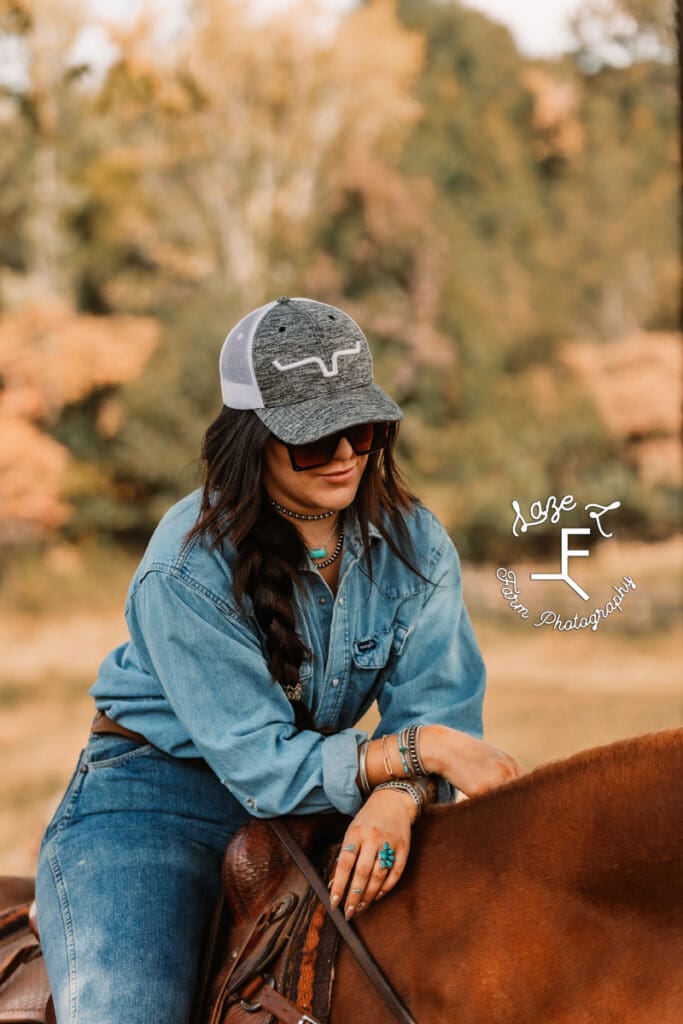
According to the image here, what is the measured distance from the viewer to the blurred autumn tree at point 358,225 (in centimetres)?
1677

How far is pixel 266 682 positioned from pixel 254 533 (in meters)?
0.26

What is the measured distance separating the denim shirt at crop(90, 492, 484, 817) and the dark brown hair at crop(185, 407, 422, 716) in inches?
1.0

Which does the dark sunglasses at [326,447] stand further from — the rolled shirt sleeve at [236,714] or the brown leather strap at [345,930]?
the brown leather strap at [345,930]

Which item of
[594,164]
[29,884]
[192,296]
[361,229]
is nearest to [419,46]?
[594,164]

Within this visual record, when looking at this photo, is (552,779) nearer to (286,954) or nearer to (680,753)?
(680,753)

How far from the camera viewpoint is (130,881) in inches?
70.7

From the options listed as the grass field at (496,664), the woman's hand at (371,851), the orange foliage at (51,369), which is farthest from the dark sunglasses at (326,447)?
the orange foliage at (51,369)

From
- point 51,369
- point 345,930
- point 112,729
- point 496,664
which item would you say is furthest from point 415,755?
point 51,369

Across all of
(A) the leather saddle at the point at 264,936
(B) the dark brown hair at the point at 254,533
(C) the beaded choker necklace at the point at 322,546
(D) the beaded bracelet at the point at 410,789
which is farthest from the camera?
(C) the beaded choker necklace at the point at 322,546

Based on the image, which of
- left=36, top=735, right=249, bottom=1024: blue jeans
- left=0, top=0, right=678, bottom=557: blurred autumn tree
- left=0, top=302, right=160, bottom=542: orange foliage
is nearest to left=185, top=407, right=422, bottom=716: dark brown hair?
left=36, top=735, right=249, bottom=1024: blue jeans

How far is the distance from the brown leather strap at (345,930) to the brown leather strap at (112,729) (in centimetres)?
36

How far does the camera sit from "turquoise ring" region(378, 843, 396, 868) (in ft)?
5.34

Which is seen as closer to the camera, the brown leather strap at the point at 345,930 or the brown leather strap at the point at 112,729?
the brown leather strap at the point at 345,930

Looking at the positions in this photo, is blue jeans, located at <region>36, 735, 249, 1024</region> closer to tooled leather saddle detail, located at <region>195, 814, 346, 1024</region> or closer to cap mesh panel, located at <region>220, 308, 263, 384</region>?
tooled leather saddle detail, located at <region>195, 814, 346, 1024</region>
